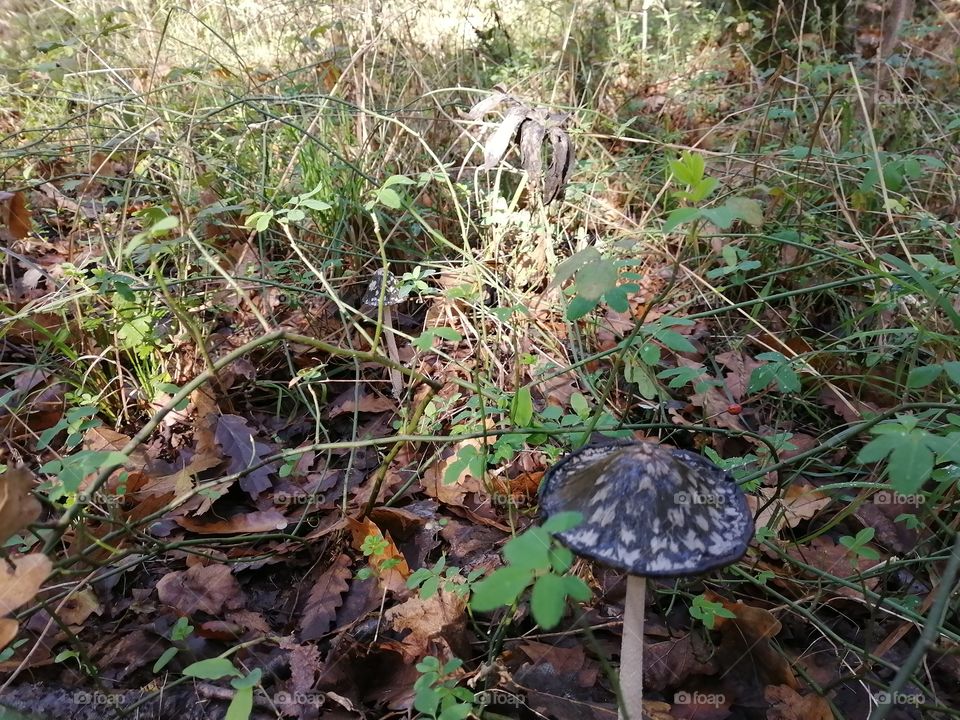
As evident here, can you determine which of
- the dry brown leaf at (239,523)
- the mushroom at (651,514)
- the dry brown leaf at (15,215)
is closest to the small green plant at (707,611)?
the mushroom at (651,514)

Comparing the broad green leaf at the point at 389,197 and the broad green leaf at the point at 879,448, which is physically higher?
the broad green leaf at the point at 389,197

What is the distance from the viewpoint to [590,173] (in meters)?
3.52

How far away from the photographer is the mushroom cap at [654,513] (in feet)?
3.89

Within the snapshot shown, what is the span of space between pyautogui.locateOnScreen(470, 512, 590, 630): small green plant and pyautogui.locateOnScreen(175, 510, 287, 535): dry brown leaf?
1.44 meters

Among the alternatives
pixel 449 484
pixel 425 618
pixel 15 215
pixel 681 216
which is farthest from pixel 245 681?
pixel 15 215

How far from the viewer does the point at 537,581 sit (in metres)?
0.97

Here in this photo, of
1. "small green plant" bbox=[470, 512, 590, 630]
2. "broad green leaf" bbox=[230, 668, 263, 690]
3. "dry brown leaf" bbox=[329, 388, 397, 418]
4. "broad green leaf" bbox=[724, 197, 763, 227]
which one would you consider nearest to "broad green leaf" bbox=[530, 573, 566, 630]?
"small green plant" bbox=[470, 512, 590, 630]

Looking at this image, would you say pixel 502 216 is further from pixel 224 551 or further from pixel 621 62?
pixel 621 62

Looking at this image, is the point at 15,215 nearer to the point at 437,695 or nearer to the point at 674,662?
the point at 437,695

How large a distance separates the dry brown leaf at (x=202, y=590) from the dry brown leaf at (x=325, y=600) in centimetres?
23

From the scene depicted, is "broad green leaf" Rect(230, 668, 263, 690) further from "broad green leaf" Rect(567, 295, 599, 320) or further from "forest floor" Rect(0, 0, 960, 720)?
"broad green leaf" Rect(567, 295, 599, 320)

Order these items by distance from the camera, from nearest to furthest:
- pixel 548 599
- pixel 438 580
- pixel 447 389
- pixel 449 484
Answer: pixel 548 599 → pixel 438 580 → pixel 449 484 → pixel 447 389

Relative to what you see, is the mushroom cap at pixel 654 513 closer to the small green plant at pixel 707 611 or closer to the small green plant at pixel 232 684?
the small green plant at pixel 707 611

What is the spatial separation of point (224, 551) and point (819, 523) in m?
2.11
